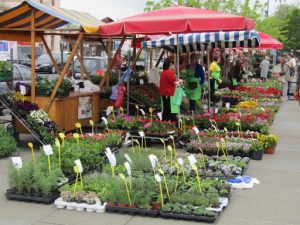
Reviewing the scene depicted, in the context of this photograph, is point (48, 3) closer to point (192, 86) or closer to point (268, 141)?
point (192, 86)

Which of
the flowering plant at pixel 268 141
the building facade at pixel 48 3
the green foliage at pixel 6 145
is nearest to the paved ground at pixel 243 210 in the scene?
the green foliage at pixel 6 145

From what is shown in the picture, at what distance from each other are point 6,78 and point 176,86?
15.6 ft

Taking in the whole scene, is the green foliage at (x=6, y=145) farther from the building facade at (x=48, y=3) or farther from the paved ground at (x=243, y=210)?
the building facade at (x=48, y=3)

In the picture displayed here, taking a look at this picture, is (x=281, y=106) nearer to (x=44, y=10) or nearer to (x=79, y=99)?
(x=79, y=99)

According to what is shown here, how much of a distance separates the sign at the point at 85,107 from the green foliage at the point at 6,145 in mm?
2461

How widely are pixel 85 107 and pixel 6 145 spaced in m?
3.18

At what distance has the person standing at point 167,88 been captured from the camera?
39.5 feet

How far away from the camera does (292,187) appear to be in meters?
8.02

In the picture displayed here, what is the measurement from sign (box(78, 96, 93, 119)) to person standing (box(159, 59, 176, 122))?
1.96m

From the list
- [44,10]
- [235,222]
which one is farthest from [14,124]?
[235,222]

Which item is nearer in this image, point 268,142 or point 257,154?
point 257,154

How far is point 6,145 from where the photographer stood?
32.6 feet

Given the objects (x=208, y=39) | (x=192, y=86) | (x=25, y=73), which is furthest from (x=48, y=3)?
(x=208, y=39)

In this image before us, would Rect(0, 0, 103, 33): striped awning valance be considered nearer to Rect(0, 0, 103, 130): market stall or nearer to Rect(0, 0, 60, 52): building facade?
Rect(0, 0, 103, 130): market stall
